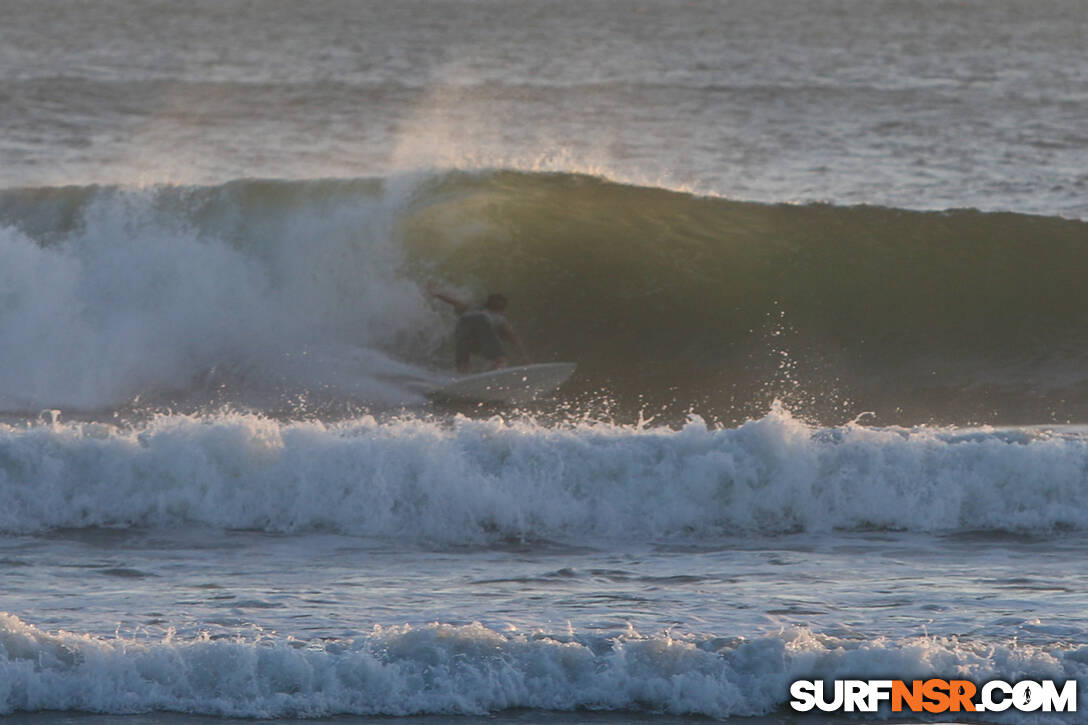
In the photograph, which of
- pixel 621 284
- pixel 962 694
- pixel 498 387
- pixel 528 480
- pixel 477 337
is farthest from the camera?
pixel 621 284

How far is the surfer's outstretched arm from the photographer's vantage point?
14.7 metres

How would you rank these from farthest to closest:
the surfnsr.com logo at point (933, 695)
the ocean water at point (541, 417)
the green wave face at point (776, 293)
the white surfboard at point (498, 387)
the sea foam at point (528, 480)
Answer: the green wave face at point (776, 293) → the white surfboard at point (498, 387) → the sea foam at point (528, 480) → the ocean water at point (541, 417) → the surfnsr.com logo at point (933, 695)

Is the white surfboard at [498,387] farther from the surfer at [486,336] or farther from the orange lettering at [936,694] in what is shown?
the orange lettering at [936,694]

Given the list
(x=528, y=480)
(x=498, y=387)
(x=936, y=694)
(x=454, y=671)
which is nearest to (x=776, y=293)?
(x=498, y=387)

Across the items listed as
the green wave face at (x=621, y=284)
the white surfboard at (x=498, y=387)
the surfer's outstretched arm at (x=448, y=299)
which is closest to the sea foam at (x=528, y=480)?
the white surfboard at (x=498, y=387)

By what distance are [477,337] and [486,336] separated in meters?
0.09

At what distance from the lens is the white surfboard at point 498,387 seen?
43.0ft

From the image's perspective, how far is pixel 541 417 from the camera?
12.7m

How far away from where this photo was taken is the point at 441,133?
31141mm

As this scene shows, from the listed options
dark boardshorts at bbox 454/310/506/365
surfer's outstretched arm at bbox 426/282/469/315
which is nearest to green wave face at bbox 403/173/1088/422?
surfer's outstretched arm at bbox 426/282/469/315

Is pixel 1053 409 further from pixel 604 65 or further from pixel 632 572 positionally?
pixel 604 65

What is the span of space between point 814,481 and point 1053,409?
4348mm

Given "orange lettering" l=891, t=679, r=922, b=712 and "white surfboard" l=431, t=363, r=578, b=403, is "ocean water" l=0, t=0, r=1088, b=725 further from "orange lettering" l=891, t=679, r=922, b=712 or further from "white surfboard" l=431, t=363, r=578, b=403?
"white surfboard" l=431, t=363, r=578, b=403

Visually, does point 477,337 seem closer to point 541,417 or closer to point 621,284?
point 541,417
